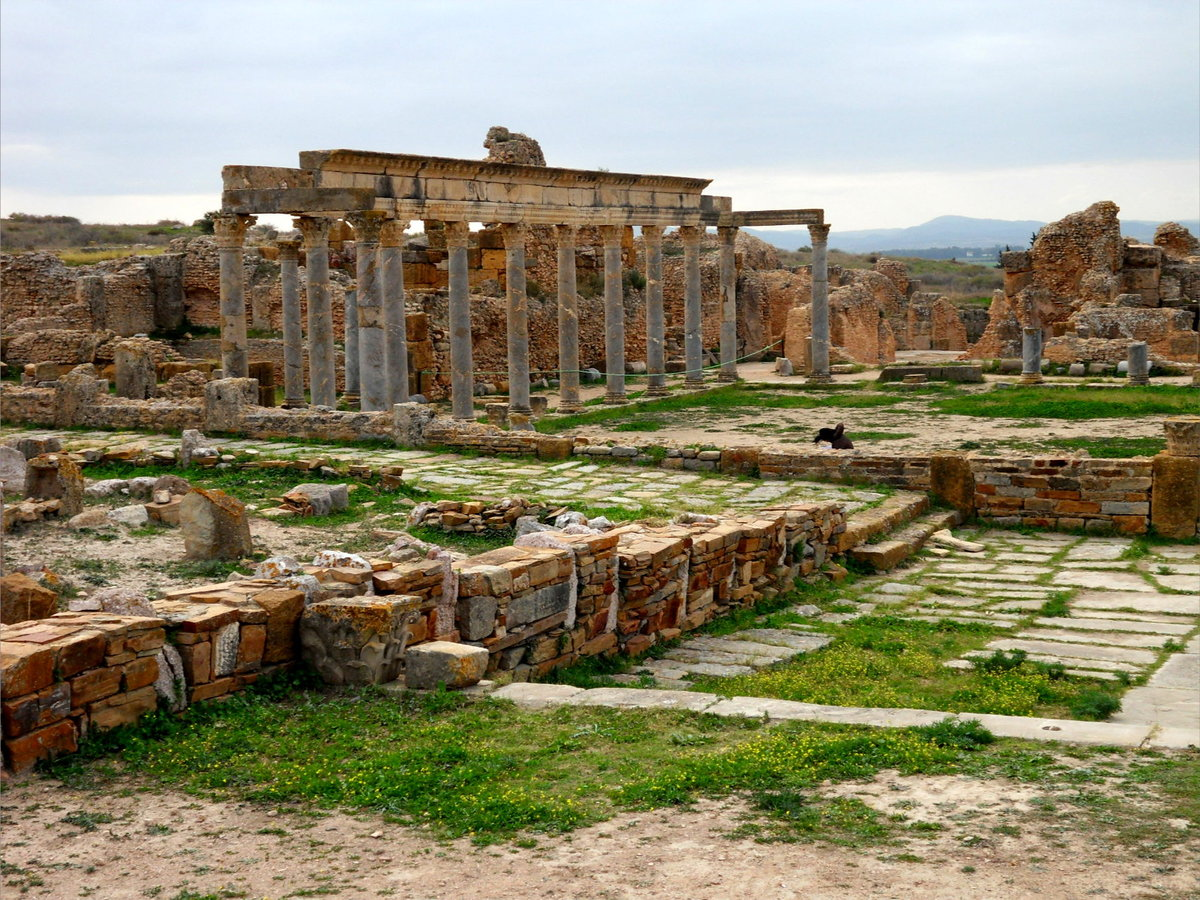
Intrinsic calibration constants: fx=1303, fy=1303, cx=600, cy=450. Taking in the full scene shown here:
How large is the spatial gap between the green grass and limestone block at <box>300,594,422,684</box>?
58.9 ft

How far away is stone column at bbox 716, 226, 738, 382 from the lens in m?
32.8

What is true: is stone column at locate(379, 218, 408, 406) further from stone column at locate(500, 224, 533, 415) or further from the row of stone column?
stone column at locate(500, 224, 533, 415)

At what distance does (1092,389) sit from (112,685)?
24686mm

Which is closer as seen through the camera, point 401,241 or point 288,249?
point 401,241

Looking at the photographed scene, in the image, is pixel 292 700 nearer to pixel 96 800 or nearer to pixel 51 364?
pixel 96 800

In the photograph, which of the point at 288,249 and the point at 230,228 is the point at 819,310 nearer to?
the point at 288,249

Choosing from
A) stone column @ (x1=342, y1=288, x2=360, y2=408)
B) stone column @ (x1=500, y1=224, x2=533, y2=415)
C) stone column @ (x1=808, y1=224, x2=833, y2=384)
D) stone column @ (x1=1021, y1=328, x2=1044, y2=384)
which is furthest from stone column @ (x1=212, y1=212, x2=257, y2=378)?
stone column @ (x1=1021, y1=328, x2=1044, y2=384)

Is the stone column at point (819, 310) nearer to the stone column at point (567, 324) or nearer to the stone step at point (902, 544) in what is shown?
the stone column at point (567, 324)

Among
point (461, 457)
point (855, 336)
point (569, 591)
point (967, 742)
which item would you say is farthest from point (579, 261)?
point (967, 742)

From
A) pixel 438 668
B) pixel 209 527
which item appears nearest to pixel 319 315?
pixel 209 527

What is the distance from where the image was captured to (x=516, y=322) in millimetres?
26000

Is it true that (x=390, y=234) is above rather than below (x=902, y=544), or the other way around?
above

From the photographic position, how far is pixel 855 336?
42.3 meters

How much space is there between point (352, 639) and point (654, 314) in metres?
23.6
